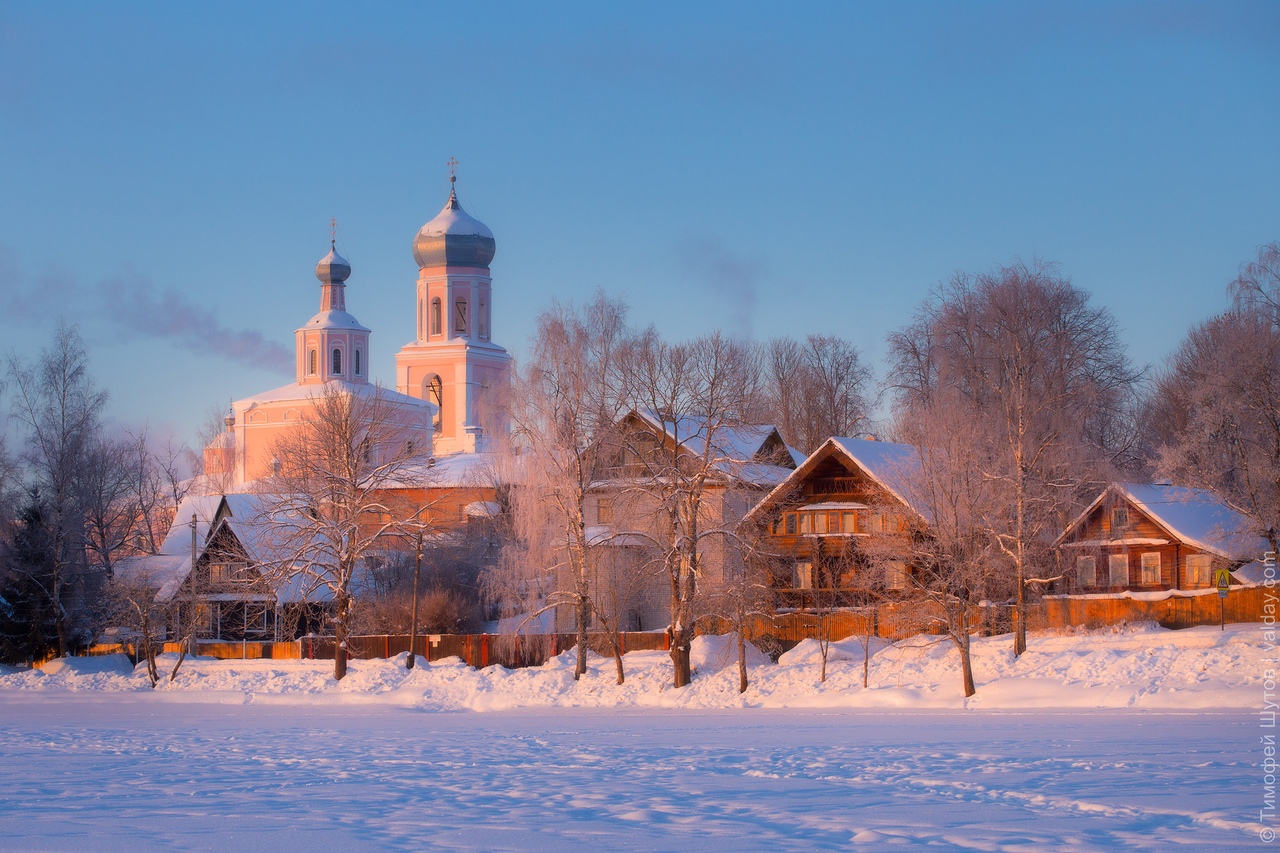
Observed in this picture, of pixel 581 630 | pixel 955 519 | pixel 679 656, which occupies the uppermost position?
pixel 955 519

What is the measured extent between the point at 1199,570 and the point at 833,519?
38.1 feet

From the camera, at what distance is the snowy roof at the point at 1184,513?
38.0 m

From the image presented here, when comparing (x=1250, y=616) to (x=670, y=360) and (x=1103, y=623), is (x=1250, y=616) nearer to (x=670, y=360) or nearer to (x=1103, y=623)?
(x=1103, y=623)

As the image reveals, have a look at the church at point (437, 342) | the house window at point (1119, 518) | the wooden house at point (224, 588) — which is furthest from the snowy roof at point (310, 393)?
the house window at point (1119, 518)

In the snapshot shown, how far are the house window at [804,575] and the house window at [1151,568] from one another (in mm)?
10812

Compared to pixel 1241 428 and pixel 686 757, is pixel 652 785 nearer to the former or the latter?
pixel 686 757

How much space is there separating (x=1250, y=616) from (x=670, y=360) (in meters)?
17.5

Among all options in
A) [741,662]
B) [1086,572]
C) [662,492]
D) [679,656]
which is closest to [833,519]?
[1086,572]

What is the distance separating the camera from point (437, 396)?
8438 centimetres

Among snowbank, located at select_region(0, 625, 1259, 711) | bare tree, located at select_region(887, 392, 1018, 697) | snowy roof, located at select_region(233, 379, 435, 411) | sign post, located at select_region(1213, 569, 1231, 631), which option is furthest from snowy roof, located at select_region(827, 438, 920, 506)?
snowy roof, located at select_region(233, 379, 435, 411)

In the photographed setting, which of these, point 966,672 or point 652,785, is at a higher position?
point 652,785

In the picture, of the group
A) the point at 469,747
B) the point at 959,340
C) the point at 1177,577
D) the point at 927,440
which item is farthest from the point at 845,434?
the point at 469,747

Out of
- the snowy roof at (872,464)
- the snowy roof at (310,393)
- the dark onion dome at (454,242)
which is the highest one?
the dark onion dome at (454,242)

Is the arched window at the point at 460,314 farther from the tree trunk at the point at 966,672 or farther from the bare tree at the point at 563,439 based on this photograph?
the tree trunk at the point at 966,672
